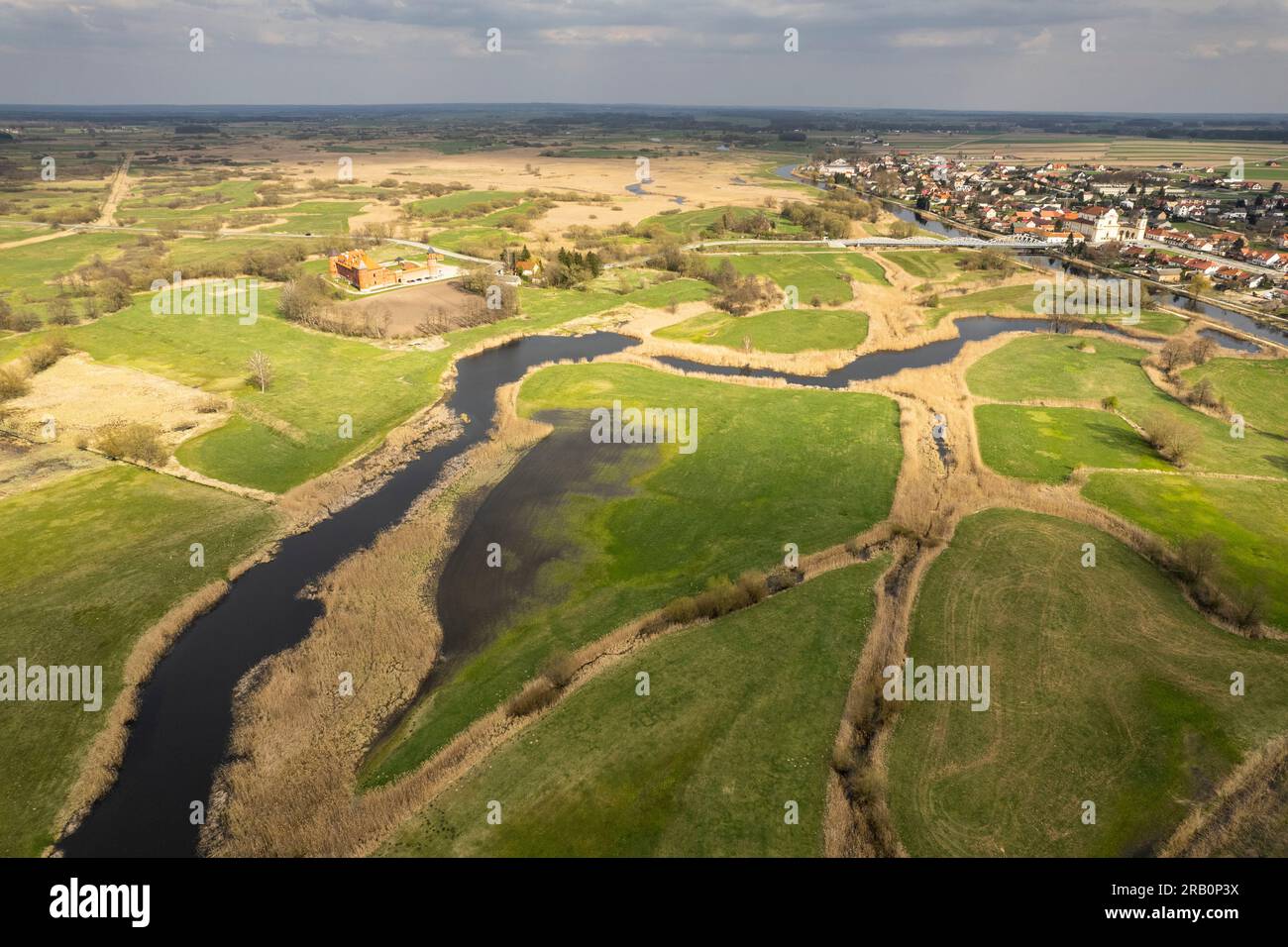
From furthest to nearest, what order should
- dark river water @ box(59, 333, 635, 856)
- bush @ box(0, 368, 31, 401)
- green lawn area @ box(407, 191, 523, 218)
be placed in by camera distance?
green lawn area @ box(407, 191, 523, 218)
bush @ box(0, 368, 31, 401)
dark river water @ box(59, 333, 635, 856)

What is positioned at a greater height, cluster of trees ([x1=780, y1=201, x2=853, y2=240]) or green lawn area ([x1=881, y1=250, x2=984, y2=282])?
cluster of trees ([x1=780, y1=201, x2=853, y2=240])

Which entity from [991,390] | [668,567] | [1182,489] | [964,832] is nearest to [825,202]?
[991,390]

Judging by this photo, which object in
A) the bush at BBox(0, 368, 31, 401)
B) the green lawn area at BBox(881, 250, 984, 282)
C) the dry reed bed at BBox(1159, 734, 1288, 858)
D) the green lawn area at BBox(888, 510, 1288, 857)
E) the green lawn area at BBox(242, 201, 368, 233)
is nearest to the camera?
the dry reed bed at BBox(1159, 734, 1288, 858)

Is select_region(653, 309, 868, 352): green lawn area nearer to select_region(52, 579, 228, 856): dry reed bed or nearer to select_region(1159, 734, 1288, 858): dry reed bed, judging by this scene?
select_region(1159, 734, 1288, 858): dry reed bed

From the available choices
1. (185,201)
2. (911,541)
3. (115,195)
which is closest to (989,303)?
(911,541)

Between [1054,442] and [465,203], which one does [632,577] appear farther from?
[465,203]

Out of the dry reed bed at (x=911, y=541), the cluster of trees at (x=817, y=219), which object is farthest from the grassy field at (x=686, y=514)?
the cluster of trees at (x=817, y=219)

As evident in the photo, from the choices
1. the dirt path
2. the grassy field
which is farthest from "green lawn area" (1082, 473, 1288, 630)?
the dirt path

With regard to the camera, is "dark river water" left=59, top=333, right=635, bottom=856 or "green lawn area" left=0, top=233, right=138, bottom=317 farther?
"green lawn area" left=0, top=233, right=138, bottom=317

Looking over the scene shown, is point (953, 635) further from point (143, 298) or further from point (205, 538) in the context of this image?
point (143, 298)
